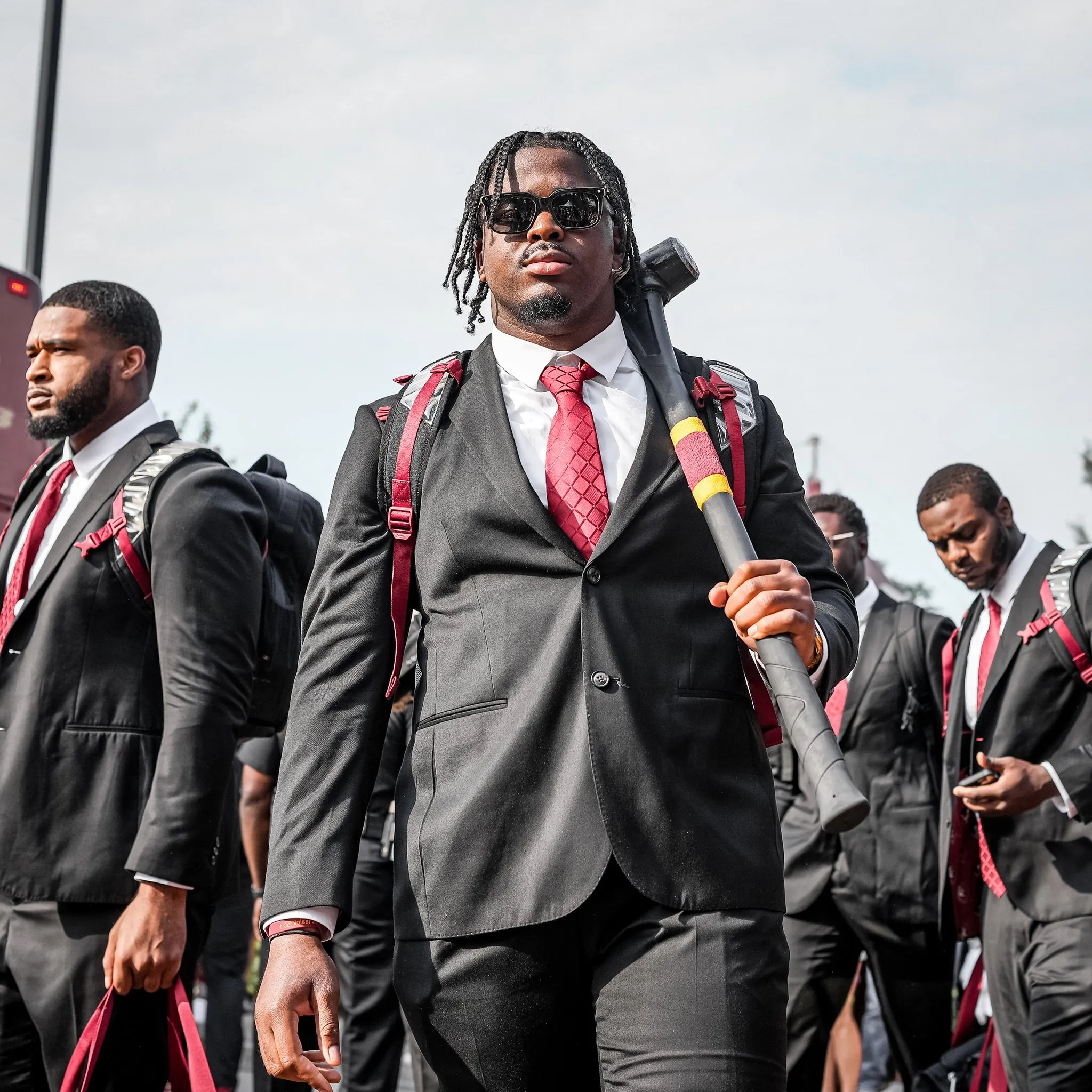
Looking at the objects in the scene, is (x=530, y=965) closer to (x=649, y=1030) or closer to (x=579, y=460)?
(x=649, y=1030)

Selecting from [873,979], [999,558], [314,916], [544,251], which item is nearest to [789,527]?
[544,251]

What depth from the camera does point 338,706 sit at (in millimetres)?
2777

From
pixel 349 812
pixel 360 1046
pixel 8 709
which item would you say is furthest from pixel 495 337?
pixel 360 1046

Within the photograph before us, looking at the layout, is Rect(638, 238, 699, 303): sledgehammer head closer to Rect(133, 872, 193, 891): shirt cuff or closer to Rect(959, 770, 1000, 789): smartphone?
Rect(133, 872, 193, 891): shirt cuff

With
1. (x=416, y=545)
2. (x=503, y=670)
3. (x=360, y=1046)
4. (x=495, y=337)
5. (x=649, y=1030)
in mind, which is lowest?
(x=360, y=1046)

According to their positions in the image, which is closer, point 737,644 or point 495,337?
point 737,644

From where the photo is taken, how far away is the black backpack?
414 cm

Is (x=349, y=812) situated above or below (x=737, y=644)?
below

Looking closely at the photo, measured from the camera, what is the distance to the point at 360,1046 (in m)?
6.87

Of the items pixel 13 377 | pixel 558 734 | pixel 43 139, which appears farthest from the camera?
pixel 43 139

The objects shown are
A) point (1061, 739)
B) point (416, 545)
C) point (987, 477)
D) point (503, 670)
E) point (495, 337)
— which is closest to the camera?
point (503, 670)

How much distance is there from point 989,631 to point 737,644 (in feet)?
12.4

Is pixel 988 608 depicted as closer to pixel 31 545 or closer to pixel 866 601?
pixel 866 601

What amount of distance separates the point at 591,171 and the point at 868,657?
464 centimetres
